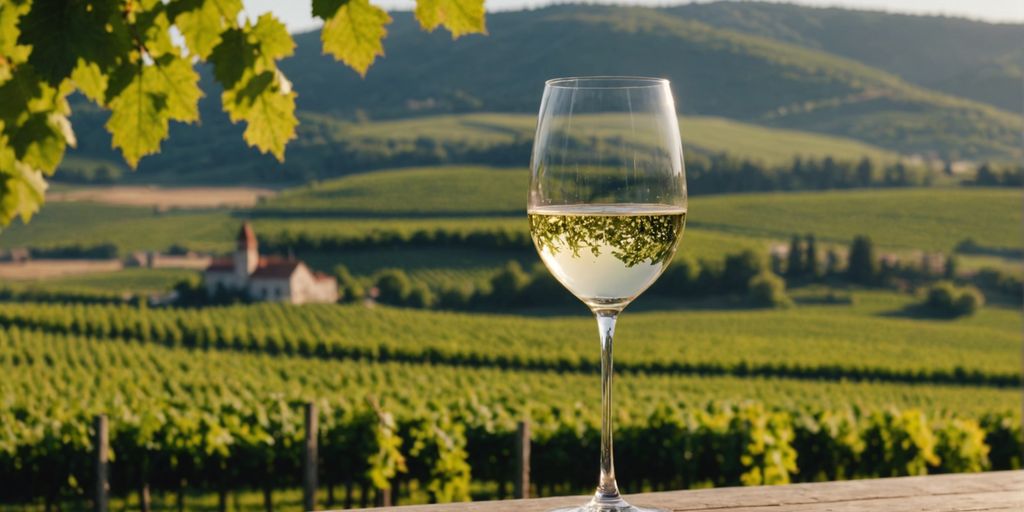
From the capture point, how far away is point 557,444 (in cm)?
1147

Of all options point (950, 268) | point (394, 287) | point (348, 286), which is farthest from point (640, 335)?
point (950, 268)

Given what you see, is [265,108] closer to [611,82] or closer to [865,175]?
[611,82]

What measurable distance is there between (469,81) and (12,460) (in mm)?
140581

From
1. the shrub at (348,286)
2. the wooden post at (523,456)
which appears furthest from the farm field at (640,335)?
the wooden post at (523,456)

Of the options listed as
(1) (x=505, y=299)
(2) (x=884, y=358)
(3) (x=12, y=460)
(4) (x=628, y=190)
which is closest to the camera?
(4) (x=628, y=190)

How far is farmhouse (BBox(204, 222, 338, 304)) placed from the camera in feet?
240

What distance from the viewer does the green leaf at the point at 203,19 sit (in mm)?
1820

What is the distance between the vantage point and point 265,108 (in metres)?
1.96

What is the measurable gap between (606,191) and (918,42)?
16924 centimetres

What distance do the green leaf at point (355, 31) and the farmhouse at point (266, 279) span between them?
7218 centimetres

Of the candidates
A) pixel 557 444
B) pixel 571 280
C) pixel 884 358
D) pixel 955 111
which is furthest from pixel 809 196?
pixel 571 280

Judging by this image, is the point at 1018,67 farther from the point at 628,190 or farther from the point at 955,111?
the point at 628,190

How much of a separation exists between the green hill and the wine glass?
478ft

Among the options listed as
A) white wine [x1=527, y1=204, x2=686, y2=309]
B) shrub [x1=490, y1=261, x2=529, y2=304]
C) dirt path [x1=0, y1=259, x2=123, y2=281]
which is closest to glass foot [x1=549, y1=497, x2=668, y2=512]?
white wine [x1=527, y1=204, x2=686, y2=309]
